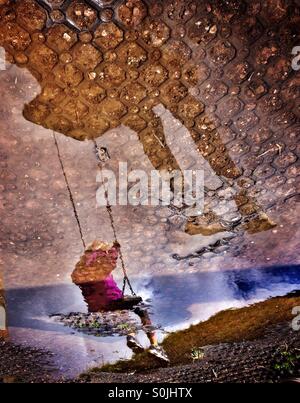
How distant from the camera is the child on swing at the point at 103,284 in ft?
8.56

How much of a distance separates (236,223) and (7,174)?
175 centimetres

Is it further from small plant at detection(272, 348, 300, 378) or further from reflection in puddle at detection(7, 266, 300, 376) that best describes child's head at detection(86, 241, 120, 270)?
small plant at detection(272, 348, 300, 378)

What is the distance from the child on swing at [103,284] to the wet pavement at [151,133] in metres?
0.09

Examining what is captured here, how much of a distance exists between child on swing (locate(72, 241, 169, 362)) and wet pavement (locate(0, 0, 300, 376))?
0.09m

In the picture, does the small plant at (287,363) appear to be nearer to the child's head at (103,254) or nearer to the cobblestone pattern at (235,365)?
the cobblestone pattern at (235,365)

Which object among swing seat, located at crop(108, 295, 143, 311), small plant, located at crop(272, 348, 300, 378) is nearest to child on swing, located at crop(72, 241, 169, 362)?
swing seat, located at crop(108, 295, 143, 311)

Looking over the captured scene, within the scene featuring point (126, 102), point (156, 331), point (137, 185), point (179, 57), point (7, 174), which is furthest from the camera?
point (156, 331)

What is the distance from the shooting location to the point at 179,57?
161 centimetres

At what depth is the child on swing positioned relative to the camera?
8.56ft

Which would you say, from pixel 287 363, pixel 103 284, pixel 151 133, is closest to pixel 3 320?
pixel 103 284

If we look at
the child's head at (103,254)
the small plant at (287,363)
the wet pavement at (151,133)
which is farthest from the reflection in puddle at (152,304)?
the small plant at (287,363)

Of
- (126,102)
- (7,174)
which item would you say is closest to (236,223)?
(126,102)

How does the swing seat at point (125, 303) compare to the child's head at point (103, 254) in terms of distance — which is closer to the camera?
the child's head at point (103, 254)
